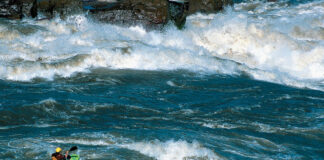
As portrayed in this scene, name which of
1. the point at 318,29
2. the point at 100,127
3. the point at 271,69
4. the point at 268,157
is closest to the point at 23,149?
the point at 100,127

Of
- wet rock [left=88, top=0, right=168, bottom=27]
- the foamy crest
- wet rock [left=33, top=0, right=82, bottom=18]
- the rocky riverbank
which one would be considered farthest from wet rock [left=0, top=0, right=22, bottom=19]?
the foamy crest

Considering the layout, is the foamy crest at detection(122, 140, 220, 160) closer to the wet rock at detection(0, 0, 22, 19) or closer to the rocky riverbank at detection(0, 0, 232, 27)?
the rocky riverbank at detection(0, 0, 232, 27)

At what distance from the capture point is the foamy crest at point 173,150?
664cm

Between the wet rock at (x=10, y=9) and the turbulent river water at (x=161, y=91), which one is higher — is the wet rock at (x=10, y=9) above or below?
above

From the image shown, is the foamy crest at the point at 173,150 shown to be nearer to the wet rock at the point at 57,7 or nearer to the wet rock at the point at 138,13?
the wet rock at the point at 138,13

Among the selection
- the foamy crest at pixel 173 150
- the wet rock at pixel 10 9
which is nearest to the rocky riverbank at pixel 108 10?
the wet rock at pixel 10 9

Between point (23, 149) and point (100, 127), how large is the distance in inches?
56.3

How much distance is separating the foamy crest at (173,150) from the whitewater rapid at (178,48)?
4687 mm

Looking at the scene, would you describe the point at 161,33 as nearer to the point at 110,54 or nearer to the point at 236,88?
the point at 110,54

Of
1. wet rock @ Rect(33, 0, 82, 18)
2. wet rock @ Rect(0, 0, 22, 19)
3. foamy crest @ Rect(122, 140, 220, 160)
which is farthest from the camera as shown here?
wet rock @ Rect(33, 0, 82, 18)

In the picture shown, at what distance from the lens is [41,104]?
877 cm

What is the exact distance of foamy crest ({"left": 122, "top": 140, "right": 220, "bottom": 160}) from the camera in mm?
6641

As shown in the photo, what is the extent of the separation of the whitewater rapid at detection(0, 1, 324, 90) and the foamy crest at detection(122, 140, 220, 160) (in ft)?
15.4

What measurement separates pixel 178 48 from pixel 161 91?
4.93 meters
